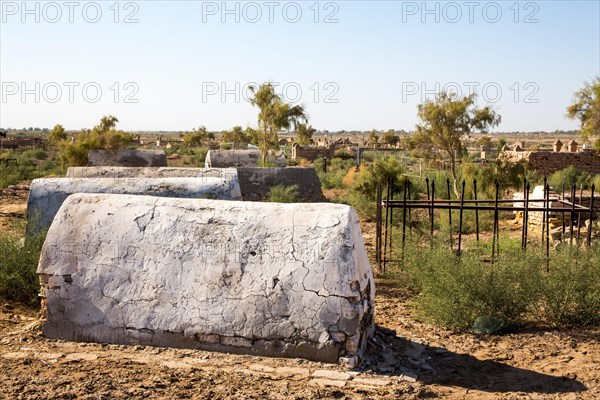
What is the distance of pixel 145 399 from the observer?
449 centimetres

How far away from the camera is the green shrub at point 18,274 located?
24.7 feet

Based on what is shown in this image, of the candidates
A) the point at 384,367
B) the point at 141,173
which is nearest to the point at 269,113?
the point at 141,173

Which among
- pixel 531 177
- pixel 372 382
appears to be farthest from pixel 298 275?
pixel 531 177

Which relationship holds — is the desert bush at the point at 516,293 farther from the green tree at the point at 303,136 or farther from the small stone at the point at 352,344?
the green tree at the point at 303,136

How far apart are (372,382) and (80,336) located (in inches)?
104

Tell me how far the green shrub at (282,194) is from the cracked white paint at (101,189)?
5.99 metres

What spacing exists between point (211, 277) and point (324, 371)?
4.04 feet

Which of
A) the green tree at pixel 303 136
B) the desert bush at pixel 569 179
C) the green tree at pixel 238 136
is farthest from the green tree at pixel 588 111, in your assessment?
the green tree at pixel 238 136

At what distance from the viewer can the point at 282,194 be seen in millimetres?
15719

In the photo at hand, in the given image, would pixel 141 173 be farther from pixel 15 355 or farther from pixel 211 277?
pixel 211 277

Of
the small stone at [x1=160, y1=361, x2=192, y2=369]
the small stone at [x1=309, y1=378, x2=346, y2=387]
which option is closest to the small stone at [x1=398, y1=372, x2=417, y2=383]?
the small stone at [x1=309, y1=378, x2=346, y2=387]

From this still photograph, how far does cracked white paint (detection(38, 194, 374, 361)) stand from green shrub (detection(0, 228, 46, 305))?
1.96 metres

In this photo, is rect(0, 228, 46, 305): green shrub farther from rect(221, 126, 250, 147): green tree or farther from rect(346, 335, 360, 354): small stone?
rect(221, 126, 250, 147): green tree

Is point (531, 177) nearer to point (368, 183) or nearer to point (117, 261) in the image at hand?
point (368, 183)
